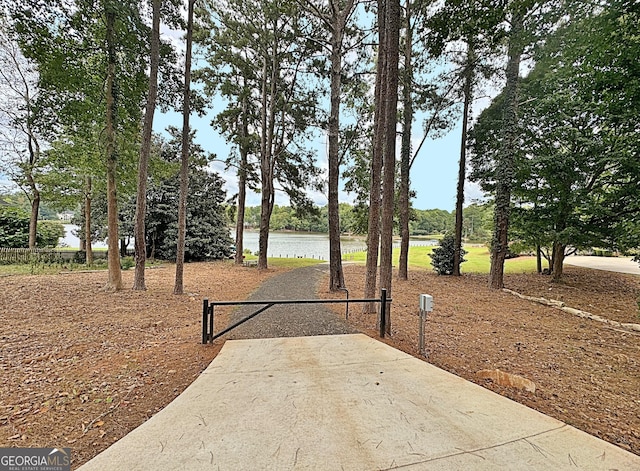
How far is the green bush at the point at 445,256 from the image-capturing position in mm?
13742

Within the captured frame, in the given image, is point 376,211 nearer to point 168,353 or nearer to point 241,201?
point 168,353

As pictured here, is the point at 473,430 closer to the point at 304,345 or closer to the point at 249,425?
the point at 249,425

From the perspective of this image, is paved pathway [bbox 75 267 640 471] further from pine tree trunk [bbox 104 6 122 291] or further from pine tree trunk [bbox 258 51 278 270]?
pine tree trunk [bbox 258 51 278 270]

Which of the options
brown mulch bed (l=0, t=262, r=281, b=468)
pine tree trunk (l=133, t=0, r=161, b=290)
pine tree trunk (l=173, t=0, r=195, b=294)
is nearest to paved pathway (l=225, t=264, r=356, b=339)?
brown mulch bed (l=0, t=262, r=281, b=468)

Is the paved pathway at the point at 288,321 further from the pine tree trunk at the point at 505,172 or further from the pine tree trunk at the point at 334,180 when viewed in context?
the pine tree trunk at the point at 505,172

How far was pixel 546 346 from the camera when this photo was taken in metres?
5.00

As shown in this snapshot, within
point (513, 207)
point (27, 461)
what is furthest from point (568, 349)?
point (513, 207)

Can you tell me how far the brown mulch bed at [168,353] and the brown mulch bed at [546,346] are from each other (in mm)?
20

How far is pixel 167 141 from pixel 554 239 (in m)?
20.8

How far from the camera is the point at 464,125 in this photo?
13.2 m

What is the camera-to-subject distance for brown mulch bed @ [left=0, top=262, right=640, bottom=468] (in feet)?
8.84

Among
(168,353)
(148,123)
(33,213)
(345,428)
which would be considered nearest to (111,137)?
(148,123)

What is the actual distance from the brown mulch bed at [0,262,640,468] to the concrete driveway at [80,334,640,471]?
627 mm

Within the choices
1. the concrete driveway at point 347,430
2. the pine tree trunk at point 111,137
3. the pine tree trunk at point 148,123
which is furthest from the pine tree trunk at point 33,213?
the concrete driveway at point 347,430
